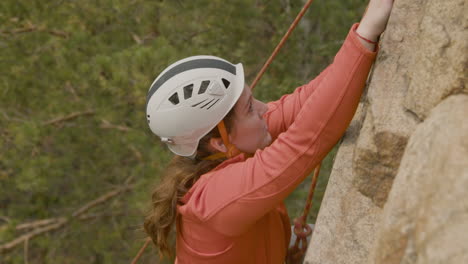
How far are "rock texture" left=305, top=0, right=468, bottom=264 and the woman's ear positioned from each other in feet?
1.19

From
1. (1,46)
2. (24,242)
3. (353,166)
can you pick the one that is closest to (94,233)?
(24,242)

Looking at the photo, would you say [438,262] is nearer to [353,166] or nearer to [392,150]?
[392,150]

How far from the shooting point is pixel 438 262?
0.76 metres

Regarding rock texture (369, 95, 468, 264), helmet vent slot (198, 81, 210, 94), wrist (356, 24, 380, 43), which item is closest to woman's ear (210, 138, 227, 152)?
helmet vent slot (198, 81, 210, 94)

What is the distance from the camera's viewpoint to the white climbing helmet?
160 cm

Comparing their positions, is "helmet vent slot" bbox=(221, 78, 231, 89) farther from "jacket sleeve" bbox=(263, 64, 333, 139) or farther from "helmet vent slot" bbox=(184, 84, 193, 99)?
"jacket sleeve" bbox=(263, 64, 333, 139)

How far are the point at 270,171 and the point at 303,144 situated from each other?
113 mm

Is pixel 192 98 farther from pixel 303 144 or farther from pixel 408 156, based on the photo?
pixel 408 156

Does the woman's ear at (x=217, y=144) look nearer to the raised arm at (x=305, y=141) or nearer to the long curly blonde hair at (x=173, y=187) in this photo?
the long curly blonde hair at (x=173, y=187)

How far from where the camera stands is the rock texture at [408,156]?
0.83 m

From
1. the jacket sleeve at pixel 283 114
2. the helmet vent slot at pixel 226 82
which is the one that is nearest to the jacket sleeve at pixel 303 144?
the helmet vent slot at pixel 226 82

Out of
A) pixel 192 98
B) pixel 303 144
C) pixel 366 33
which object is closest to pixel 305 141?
pixel 303 144

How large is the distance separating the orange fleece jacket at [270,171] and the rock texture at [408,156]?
0.08 meters

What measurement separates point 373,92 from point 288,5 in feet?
9.25
